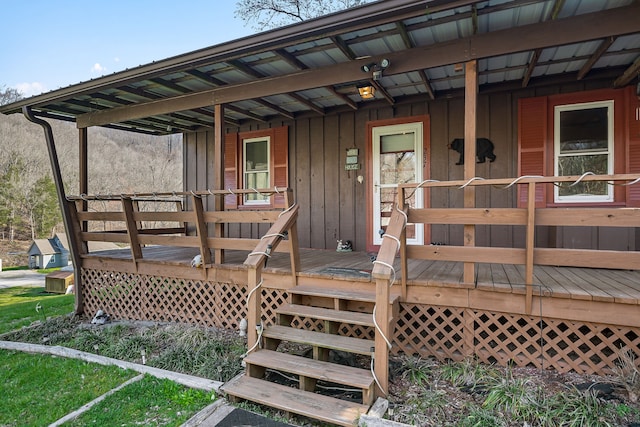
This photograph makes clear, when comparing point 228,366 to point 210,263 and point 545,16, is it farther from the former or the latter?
point 545,16

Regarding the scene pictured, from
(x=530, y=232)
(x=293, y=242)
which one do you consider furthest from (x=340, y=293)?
(x=530, y=232)

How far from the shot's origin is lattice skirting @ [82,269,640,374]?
2679mm

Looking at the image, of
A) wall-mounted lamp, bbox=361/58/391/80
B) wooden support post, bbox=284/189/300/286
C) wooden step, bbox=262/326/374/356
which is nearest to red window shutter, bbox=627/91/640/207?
wall-mounted lamp, bbox=361/58/391/80

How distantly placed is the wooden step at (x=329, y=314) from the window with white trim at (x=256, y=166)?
127 inches

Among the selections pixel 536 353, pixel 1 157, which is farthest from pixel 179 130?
pixel 1 157

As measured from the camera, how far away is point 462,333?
9.78 ft

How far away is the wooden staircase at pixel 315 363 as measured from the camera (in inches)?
87.8

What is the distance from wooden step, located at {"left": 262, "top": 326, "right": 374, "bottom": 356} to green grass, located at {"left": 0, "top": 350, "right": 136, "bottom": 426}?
135 cm

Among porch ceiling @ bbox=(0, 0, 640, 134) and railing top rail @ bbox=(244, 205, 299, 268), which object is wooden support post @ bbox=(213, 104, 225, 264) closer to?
porch ceiling @ bbox=(0, 0, 640, 134)

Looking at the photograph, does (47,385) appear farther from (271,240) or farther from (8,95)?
(8,95)

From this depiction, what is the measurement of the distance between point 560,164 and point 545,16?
6.59 ft

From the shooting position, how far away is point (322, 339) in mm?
2656

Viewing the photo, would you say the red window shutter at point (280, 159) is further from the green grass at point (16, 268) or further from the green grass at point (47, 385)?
the green grass at point (16, 268)

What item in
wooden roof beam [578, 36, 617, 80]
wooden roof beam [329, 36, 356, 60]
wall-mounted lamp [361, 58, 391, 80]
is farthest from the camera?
wall-mounted lamp [361, 58, 391, 80]
